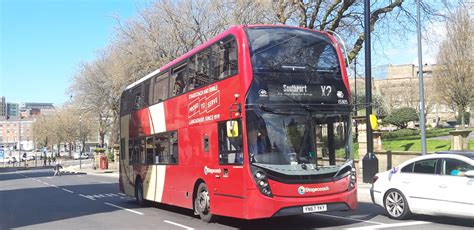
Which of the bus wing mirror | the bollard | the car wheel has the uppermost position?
the bus wing mirror

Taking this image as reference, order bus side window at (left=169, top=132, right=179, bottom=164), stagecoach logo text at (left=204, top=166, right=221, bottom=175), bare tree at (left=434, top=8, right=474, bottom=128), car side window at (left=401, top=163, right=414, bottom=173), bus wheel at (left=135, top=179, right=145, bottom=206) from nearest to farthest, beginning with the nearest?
stagecoach logo text at (left=204, top=166, right=221, bottom=175)
car side window at (left=401, top=163, right=414, bottom=173)
bus side window at (left=169, top=132, right=179, bottom=164)
bus wheel at (left=135, top=179, right=145, bottom=206)
bare tree at (left=434, top=8, right=474, bottom=128)

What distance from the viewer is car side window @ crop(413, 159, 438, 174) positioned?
33.6ft

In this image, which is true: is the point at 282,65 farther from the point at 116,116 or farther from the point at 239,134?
the point at 116,116

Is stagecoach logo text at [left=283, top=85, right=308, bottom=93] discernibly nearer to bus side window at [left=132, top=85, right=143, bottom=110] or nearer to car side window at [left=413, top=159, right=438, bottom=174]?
car side window at [left=413, top=159, right=438, bottom=174]

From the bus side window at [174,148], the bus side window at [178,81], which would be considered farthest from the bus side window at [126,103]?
the bus side window at [174,148]

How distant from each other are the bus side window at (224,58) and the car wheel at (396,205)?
4.73 m

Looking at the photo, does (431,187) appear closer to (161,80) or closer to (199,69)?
(199,69)

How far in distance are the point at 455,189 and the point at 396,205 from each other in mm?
1703

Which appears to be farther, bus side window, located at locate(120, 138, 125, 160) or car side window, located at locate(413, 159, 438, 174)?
bus side window, located at locate(120, 138, 125, 160)

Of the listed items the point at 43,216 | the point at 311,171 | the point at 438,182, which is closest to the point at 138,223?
the point at 43,216

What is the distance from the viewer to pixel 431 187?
999 centimetres

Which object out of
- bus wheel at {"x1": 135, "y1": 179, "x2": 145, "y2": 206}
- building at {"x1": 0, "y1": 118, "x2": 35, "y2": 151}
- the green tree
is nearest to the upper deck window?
bus wheel at {"x1": 135, "y1": 179, "x2": 145, "y2": 206}

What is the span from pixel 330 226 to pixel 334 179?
1267 millimetres

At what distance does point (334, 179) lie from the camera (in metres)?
9.66
